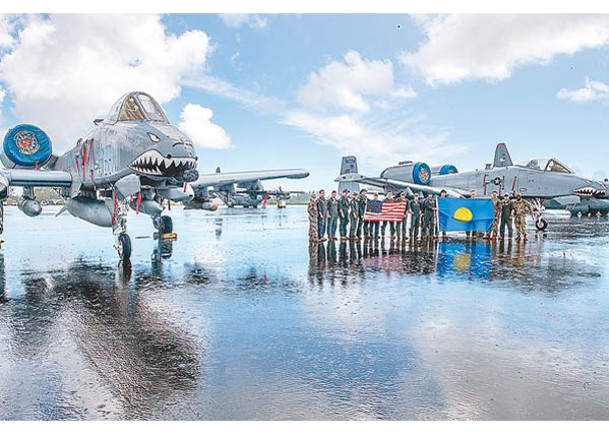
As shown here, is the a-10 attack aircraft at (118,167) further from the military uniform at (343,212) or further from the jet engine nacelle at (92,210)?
the military uniform at (343,212)

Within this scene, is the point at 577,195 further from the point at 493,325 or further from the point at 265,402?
the point at 265,402

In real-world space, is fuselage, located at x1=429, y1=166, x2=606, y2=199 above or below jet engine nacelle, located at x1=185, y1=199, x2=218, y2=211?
above

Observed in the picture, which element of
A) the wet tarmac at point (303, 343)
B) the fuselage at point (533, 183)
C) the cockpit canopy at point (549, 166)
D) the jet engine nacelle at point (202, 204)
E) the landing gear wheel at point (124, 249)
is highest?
the cockpit canopy at point (549, 166)

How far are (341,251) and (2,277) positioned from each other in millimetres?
Result: 7433

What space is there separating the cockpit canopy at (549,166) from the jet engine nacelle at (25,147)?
1966 cm

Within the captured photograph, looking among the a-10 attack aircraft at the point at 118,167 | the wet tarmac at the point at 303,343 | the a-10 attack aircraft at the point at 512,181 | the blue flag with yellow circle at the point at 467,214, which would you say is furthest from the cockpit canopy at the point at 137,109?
the a-10 attack aircraft at the point at 512,181

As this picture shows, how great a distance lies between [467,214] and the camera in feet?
49.3

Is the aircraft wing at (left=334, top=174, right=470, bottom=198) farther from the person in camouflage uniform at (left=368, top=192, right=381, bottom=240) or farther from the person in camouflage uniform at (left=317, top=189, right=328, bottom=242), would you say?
the person in camouflage uniform at (left=317, top=189, right=328, bottom=242)

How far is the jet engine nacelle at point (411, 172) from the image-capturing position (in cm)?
2753

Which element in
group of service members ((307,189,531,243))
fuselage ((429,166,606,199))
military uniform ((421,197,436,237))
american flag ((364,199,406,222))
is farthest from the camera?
fuselage ((429,166,606,199))

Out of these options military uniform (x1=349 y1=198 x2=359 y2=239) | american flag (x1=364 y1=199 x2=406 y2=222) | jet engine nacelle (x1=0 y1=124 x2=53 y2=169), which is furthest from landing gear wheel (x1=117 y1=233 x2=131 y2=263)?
american flag (x1=364 y1=199 x2=406 y2=222)

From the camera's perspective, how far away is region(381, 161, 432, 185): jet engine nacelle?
27.5m

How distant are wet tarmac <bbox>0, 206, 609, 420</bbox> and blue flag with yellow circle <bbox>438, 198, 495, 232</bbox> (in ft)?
20.5

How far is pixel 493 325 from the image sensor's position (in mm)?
4969
